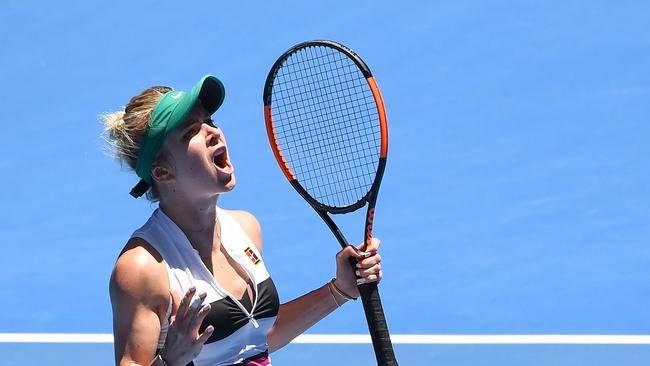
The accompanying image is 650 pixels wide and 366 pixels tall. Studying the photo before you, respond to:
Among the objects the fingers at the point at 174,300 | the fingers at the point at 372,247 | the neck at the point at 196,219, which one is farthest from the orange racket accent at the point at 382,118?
the fingers at the point at 174,300

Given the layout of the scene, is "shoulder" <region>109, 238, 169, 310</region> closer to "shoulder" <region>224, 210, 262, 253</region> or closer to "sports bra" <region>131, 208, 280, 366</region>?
"sports bra" <region>131, 208, 280, 366</region>

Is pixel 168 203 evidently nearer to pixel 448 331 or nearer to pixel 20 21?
pixel 448 331

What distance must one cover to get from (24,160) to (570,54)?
12.5 feet

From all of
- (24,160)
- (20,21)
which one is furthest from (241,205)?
(20,21)

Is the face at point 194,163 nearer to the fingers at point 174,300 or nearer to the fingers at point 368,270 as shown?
the fingers at point 174,300

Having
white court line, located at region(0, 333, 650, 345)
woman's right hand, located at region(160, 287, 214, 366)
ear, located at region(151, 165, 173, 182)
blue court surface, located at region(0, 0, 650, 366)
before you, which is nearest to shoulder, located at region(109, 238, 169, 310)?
woman's right hand, located at region(160, 287, 214, 366)

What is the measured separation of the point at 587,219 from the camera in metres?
7.81

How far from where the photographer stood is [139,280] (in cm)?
360

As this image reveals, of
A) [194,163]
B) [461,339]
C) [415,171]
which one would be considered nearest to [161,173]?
[194,163]

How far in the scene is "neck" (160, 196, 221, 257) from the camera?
3.87 m

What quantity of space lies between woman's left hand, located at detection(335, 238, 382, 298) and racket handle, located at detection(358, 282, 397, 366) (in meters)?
0.03

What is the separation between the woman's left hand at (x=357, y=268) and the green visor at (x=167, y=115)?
0.66 m

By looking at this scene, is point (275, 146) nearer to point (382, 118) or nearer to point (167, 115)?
point (382, 118)

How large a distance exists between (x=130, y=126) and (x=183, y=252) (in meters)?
0.38
